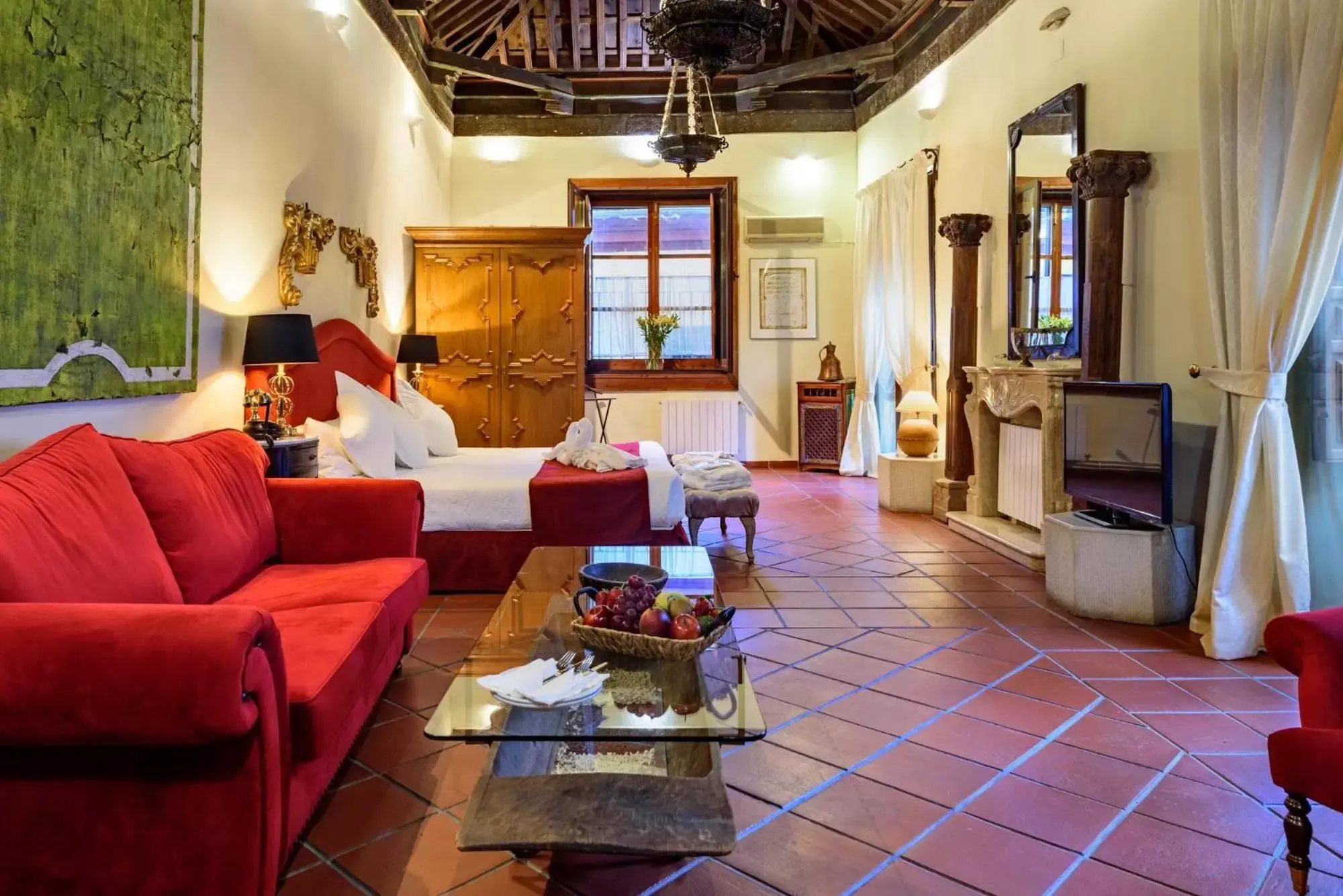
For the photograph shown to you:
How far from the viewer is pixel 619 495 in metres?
4.28

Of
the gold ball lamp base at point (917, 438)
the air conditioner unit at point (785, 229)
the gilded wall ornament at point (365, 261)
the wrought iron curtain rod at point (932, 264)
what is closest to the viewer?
the gilded wall ornament at point (365, 261)

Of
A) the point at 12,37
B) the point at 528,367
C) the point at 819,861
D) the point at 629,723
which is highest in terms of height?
the point at 12,37

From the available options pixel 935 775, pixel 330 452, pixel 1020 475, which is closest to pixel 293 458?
pixel 330 452

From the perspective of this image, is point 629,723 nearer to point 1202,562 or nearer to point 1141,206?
point 1202,562

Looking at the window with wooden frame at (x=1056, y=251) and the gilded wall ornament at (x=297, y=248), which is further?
the window with wooden frame at (x=1056, y=251)

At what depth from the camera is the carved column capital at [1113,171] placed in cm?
406

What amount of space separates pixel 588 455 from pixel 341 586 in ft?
6.71

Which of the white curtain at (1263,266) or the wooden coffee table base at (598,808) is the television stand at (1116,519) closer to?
the white curtain at (1263,266)

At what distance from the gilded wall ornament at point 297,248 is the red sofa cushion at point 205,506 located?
1.49 meters

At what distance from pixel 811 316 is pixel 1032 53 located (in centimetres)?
380

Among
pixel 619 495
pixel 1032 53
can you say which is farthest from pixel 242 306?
pixel 1032 53

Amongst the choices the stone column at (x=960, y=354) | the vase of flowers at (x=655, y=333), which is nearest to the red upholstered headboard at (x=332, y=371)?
the vase of flowers at (x=655, y=333)

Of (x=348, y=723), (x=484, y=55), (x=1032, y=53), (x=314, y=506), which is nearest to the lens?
(x=348, y=723)

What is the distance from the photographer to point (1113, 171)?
13.4 ft
